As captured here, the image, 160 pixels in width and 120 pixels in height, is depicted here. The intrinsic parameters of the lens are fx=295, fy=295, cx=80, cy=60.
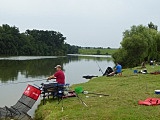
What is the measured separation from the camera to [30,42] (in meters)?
132

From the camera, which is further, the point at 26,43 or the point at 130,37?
the point at 26,43

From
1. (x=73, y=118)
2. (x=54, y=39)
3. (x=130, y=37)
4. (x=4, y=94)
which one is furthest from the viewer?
(x=54, y=39)

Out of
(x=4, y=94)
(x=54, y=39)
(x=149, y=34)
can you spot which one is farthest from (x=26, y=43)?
(x=4, y=94)

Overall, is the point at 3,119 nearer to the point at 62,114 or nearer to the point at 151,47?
the point at 62,114

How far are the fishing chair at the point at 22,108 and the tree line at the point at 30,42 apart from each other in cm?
9796

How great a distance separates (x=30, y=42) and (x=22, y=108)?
121 m

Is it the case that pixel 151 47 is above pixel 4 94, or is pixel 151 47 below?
above

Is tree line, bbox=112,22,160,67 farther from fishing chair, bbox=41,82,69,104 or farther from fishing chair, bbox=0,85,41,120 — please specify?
fishing chair, bbox=0,85,41,120

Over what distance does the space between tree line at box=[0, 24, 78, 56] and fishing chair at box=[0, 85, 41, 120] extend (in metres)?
98.0

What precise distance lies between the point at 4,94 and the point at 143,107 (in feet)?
41.1

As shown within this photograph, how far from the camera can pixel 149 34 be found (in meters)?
54.9

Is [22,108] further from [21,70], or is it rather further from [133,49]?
[133,49]

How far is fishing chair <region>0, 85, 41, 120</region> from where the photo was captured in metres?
11.9

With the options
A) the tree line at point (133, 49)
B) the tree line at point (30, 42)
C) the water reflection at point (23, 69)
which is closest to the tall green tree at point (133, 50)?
the tree line at point (133, 49)
